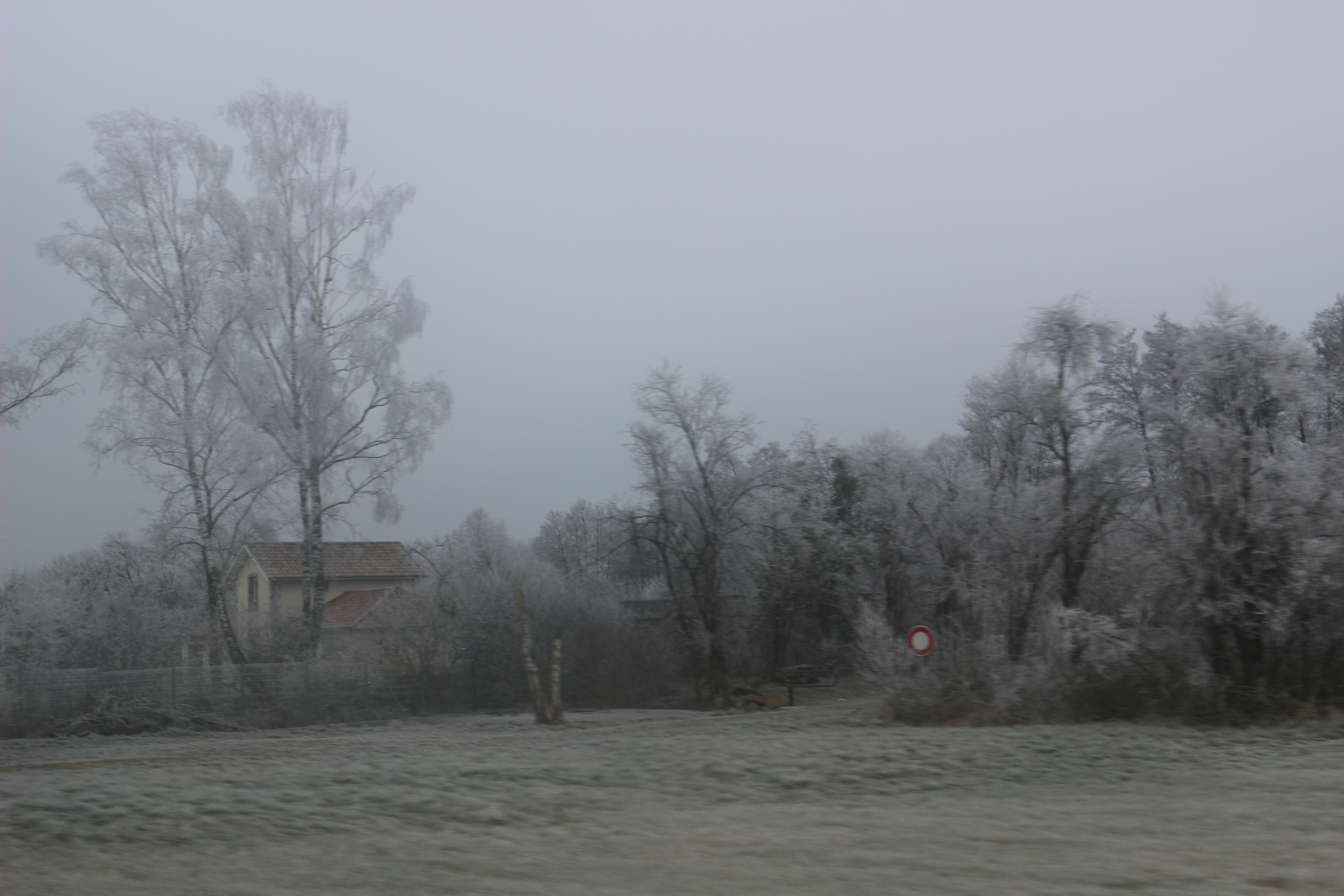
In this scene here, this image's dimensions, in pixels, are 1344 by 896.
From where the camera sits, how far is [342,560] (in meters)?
34.0

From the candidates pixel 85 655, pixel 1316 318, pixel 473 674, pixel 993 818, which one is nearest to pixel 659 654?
pixel 473 674

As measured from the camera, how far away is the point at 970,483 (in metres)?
33.5

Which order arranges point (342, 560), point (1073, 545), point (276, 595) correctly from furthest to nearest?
point (276, 595) → point (342, 560) → point (1073, 545)

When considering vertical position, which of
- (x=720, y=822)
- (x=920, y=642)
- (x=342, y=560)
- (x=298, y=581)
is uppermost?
(x=342, y=560)

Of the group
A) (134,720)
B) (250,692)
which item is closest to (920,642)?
(250,692)

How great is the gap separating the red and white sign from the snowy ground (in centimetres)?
642

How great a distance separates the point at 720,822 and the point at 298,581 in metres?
40.4

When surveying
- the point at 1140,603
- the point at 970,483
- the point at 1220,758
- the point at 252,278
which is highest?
the point at 252,278

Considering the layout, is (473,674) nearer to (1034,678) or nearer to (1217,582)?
(1034,678)

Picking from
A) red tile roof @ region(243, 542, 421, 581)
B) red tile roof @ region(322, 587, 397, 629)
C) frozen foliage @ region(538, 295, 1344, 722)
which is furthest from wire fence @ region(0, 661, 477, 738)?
red tile roof @ region(322, 587, 397, 629)

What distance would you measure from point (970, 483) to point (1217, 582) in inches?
609

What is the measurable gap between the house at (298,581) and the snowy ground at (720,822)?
2125cm

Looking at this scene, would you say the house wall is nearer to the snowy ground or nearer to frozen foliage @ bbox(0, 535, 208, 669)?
frozen foliage @ bbox(0, 535, 208, 669)

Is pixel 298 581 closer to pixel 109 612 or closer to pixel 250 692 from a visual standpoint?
pixel 109 612
